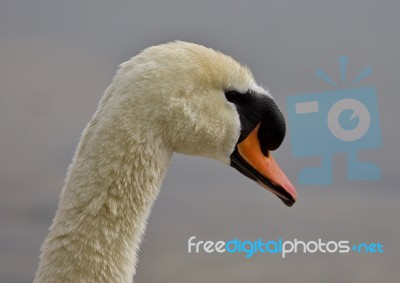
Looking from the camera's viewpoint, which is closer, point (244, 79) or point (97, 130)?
point (97, 130)

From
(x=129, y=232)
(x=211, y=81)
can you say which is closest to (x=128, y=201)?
(x=129, y=232)

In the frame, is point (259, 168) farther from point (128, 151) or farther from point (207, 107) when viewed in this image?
point (128, 151)

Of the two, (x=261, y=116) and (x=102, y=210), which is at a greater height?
(x=261, y=116)

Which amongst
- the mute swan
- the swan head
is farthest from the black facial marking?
the mute swan

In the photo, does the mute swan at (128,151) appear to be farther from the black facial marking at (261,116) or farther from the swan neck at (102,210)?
the black facial marking at (261,116)

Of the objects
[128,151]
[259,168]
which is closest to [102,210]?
[128,151]

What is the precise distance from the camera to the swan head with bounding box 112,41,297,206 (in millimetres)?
4230

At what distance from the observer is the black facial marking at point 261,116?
462 cm

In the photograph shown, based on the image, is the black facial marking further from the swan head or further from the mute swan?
the mute swan

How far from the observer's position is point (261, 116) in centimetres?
473

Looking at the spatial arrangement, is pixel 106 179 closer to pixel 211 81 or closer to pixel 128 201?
pixel 128 201

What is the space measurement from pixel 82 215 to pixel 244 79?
1.13 meters

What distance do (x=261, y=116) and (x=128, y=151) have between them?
2.90ft

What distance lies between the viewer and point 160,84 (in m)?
4.23
